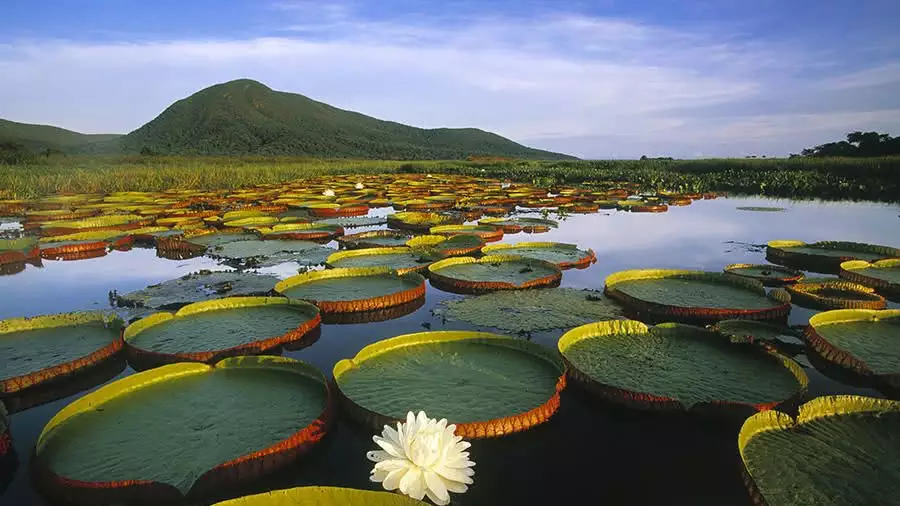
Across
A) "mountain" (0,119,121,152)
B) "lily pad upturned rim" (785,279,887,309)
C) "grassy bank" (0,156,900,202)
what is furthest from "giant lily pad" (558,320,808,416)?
"mountain" (0,119,121,152)

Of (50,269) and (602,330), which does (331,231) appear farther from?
(602,330)

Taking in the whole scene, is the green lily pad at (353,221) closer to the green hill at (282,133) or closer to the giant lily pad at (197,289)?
the giant lily pad at (197,289)

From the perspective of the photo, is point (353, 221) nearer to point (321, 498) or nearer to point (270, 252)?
point (270, 252)

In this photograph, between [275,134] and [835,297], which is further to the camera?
[275,134]

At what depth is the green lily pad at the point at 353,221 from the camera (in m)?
11.2

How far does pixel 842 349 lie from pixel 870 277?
2594 mm

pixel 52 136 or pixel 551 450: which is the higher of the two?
pixel 52 136

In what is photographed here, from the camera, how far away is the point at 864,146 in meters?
28.8

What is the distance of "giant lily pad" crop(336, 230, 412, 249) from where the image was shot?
820 cm

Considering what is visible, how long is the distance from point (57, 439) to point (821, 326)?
506cm

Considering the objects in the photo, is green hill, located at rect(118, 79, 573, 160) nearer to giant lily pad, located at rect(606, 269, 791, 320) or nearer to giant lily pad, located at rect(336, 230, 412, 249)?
giant lily pad, located at rect(336, 230, 412, 249)

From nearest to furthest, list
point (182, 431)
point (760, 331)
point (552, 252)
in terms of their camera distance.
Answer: point (182, 431)
point (760, 331)
point (552, 252)

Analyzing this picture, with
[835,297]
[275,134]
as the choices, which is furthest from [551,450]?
[275,134]

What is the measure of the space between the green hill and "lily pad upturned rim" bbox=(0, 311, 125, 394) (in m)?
64.1
